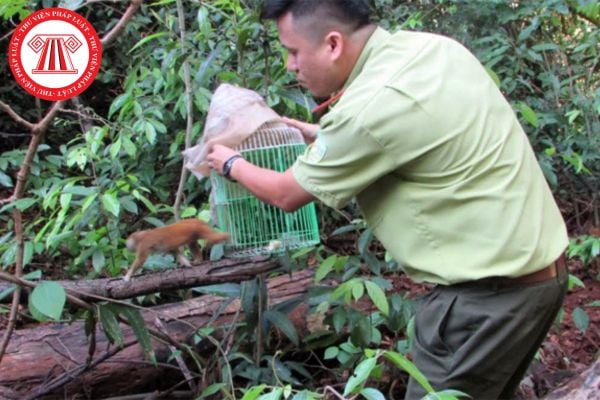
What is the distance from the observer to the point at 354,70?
7.29 ft

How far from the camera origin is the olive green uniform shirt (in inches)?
78.5

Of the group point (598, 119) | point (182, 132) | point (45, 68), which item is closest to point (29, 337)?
point (45, 68)

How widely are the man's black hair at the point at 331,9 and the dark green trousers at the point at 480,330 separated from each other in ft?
2.74

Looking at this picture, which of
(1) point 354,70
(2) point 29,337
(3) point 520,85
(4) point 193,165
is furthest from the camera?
(3) point 520,85

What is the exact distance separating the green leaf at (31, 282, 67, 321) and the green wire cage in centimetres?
73

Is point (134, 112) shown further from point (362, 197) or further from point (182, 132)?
point (362, 197)

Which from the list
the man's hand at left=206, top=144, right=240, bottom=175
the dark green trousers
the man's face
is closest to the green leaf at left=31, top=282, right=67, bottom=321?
the man's hand at left=206, top=144, right=240, bottom=175

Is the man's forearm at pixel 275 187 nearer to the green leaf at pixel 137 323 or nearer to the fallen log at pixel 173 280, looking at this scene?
the fallen log at pixel 173 280

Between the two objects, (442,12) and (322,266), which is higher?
(442,12)

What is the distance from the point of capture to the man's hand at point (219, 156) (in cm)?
238

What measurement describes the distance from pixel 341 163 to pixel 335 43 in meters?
0.39

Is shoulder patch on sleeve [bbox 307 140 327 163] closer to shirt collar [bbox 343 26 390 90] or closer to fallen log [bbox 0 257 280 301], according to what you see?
shirt collar [bbox 343 26 390 90]

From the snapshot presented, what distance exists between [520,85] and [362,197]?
3464mm

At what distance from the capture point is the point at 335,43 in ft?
7.21
